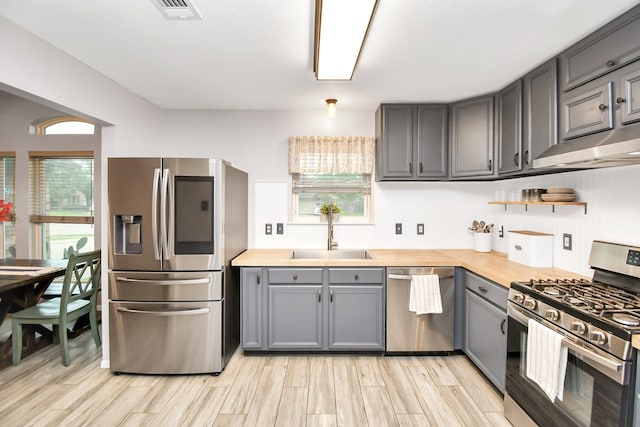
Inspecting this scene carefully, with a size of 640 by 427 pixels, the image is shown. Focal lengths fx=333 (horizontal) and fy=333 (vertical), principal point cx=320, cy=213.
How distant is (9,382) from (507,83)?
4562 mm

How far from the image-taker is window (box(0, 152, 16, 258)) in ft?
13.2

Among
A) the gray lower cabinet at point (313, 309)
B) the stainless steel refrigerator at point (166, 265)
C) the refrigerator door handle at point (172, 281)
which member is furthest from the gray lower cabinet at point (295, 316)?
the refrigerator door handle at point (172, 281)

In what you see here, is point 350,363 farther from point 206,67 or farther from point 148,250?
point 206,67

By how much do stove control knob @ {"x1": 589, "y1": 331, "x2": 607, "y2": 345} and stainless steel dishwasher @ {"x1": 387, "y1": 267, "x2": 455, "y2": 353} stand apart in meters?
1.40

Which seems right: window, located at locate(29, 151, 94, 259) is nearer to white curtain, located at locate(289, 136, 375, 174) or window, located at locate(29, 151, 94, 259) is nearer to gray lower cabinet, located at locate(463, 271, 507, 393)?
white curtain, located at locate(289, 136, 375, 174)

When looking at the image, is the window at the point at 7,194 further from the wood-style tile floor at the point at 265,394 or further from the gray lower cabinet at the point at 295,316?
the gray lower cabinet at the point at 295,316

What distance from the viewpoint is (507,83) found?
8.98 feet

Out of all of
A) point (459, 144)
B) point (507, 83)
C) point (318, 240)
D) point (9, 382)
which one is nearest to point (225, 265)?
point (318, 240)

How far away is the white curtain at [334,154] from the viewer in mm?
3520

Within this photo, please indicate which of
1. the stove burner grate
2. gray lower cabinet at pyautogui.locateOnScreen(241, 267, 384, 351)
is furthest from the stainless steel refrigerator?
the stove burner grate

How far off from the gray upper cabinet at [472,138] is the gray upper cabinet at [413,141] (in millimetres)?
92

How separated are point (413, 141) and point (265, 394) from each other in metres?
2.54

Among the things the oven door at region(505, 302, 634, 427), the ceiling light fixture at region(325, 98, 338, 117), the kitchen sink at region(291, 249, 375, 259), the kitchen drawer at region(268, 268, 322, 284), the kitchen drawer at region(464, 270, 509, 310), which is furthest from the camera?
the kitchen sink at region(291, 249, 375, 259)

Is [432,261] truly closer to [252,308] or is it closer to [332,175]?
[332,175]
